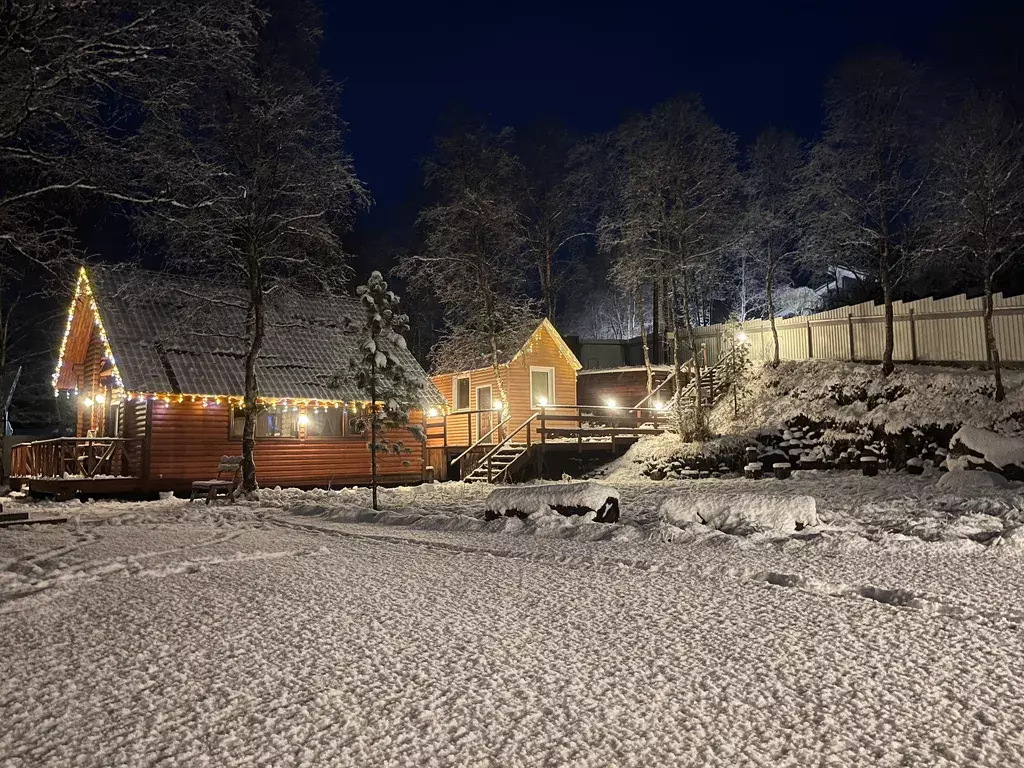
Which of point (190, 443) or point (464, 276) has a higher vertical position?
point (464, 276)

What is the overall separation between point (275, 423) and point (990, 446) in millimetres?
18122

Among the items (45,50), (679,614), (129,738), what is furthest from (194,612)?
(45,50)

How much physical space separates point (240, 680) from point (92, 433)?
22.0m

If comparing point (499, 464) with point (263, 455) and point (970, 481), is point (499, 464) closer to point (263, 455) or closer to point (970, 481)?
point (263, 455)

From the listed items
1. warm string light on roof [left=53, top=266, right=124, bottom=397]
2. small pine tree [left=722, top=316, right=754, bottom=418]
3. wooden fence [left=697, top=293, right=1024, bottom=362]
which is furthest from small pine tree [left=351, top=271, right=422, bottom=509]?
wooden fence [left=697, top=293, right=1024, bottom=362]

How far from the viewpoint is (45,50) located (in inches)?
368

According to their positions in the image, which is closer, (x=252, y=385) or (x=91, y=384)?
(x=252, y=385)

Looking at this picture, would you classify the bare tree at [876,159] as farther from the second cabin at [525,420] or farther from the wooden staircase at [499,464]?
the wooden staircase at [499,464]

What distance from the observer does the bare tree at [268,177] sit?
16938mm

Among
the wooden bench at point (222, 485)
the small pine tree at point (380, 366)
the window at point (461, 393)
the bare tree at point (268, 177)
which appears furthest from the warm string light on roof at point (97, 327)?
the window at point (461, 393)

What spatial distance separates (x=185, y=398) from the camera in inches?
750

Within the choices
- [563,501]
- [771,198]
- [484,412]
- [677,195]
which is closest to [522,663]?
[563,501]

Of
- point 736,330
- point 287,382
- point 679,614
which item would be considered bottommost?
point 679,614

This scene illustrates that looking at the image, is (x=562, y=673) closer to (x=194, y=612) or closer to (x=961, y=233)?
(x=194, y=612)
